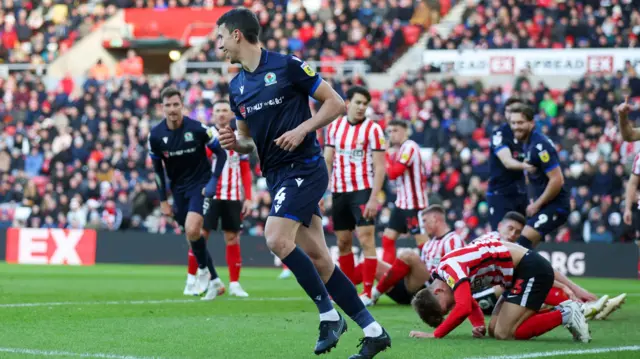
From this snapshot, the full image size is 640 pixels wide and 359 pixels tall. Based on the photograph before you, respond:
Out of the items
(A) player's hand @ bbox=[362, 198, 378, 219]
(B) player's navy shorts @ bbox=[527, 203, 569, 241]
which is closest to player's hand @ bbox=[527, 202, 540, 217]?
(B) player's navy shorts @ bbox=[527, 203, 569, 241]

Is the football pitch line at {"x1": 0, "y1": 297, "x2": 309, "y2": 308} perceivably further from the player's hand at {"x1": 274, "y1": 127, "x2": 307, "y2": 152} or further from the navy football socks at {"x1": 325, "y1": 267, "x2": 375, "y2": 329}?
the player's hand at {"x1": 274, "y1": 127, "x2": 307, "y2": 152}

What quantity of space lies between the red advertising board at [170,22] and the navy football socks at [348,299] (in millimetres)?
29868

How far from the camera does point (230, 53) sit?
6852 millimetres

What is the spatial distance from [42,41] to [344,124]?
84.6 ft

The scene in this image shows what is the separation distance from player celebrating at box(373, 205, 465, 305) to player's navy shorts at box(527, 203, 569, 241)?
88 cm

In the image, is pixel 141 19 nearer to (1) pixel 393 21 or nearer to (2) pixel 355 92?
(1) pixel 393 21

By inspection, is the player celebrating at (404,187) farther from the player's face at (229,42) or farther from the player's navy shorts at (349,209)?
the player's face at (229,42)

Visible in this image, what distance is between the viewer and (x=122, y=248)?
23250 millimetres

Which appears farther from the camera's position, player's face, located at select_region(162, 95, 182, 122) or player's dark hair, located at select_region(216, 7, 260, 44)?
player's face, located at select_region(162, 95, 182, 122)

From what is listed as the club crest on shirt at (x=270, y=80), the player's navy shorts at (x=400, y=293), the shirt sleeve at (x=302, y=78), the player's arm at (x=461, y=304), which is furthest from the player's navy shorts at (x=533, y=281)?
the player's navy shorts at (x=400, y=293)

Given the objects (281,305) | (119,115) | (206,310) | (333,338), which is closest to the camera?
(333,338)

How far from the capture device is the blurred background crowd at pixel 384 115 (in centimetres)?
2180

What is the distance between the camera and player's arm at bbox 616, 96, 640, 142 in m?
8.69

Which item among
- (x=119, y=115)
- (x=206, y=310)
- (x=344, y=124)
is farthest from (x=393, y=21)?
(x=206, y=310)
